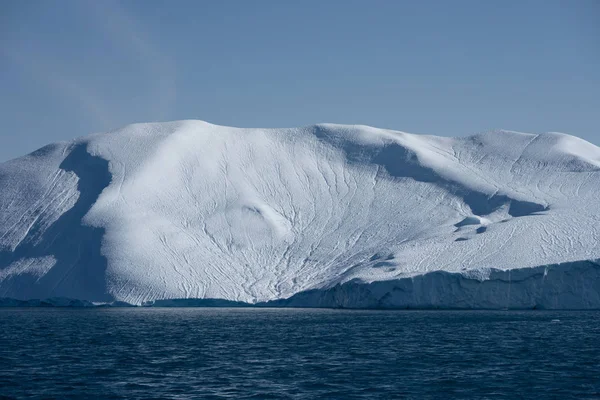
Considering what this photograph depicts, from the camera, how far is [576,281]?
2351 inches

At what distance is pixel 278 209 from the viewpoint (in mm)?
95125

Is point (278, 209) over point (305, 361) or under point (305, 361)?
over

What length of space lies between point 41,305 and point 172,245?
14290 mm

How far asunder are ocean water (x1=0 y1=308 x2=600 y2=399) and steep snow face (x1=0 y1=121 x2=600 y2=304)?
23.7 m

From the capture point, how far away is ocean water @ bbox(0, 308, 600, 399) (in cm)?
2152

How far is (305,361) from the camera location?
92.0 feet

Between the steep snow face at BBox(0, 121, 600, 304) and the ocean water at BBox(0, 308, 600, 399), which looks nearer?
the ocean water at BBox(0, 308, 600, 399)

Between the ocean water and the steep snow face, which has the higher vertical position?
the steep snow face

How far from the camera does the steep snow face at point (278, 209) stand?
7294 centimetres

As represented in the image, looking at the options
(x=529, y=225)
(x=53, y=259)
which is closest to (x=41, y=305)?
(x=53, y=259)

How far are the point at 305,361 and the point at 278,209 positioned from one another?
221 feet

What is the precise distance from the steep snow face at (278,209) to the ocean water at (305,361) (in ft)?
77.6

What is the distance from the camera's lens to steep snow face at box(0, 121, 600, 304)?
72.9 metres

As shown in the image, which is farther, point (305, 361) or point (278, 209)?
point (278, 209)
